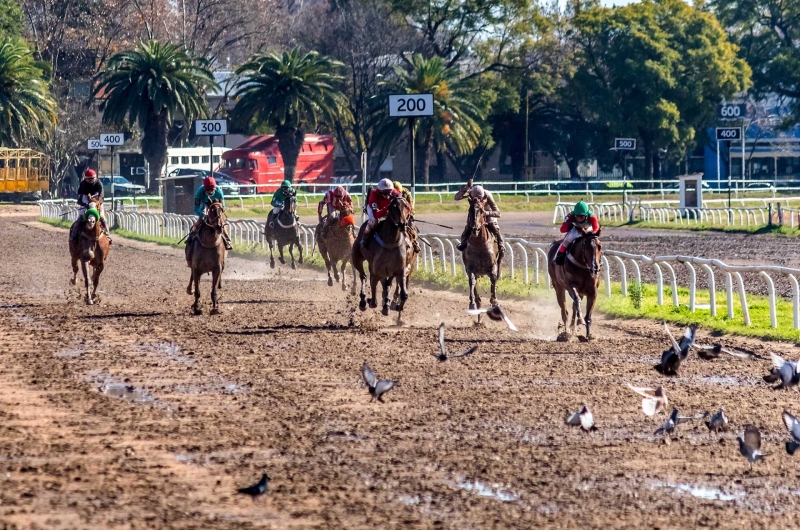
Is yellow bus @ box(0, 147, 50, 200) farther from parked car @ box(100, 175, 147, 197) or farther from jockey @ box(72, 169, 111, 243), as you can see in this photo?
jockey @ box(72, 169, 111, 243)

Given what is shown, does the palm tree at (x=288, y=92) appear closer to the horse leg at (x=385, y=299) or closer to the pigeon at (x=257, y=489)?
the horse leg at (x=385, y=299)

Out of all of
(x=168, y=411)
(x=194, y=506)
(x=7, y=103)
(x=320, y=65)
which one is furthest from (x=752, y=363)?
(x=7, y=103)

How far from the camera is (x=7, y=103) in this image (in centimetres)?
6366

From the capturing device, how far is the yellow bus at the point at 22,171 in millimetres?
64312

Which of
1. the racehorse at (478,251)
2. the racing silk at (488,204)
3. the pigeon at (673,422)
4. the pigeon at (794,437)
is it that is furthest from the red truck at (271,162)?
the pigeon at (794,437)

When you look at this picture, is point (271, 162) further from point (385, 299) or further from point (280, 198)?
point (385, 299)

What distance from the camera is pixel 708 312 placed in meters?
17.6

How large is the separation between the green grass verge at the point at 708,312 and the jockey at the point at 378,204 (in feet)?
13.2

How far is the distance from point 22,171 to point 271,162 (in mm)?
14491

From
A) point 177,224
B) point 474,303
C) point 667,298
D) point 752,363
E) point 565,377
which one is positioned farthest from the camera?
point 177,224

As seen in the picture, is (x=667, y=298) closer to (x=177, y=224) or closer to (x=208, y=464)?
(x=208, y=464)

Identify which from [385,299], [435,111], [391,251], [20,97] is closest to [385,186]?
[391,251]

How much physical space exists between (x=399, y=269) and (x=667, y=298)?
5.51 metres

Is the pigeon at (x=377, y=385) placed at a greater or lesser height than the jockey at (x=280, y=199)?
lesser
